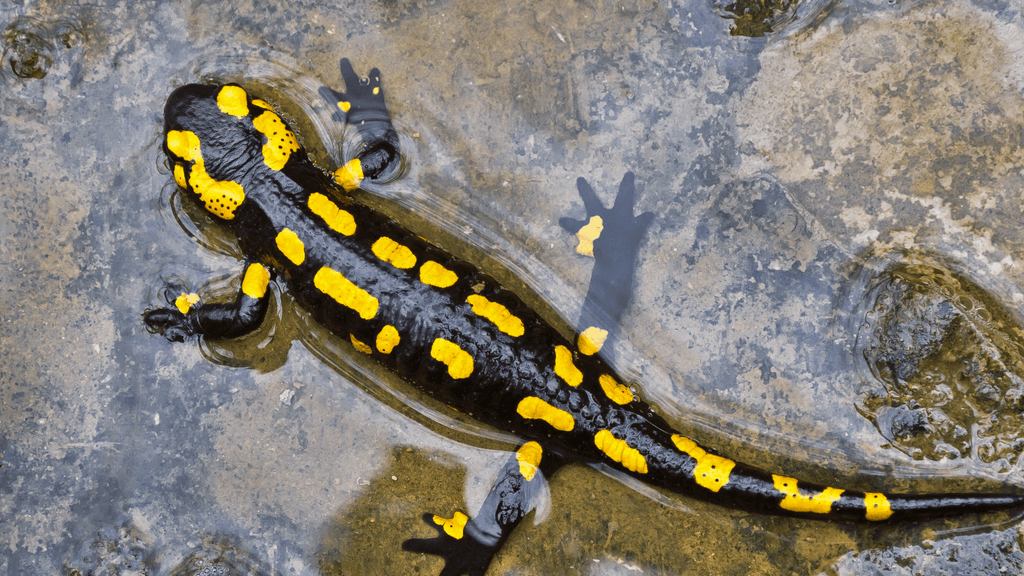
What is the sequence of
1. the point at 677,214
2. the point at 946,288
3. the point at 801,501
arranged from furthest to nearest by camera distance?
1. the point at 677,214
2. the point at 946,288
3. the point at 801,501

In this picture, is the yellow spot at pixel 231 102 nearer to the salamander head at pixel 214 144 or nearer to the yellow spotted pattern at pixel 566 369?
the salamander head at pixel 214 144

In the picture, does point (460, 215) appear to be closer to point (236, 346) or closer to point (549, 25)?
point (549, 25)

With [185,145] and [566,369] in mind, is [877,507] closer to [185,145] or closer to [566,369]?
[566,369]

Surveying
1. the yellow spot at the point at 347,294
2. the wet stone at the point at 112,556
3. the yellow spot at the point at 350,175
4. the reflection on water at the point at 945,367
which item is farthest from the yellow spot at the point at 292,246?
the reflection on water at the point at 945,367

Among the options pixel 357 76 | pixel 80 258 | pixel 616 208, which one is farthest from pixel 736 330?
pixel 80 258

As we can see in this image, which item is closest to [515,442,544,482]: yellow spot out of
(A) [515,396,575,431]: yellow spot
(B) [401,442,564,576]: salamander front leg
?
(B) [401,442,564,576]: salamander front leg

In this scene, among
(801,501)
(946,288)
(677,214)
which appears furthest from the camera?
(677,214)
